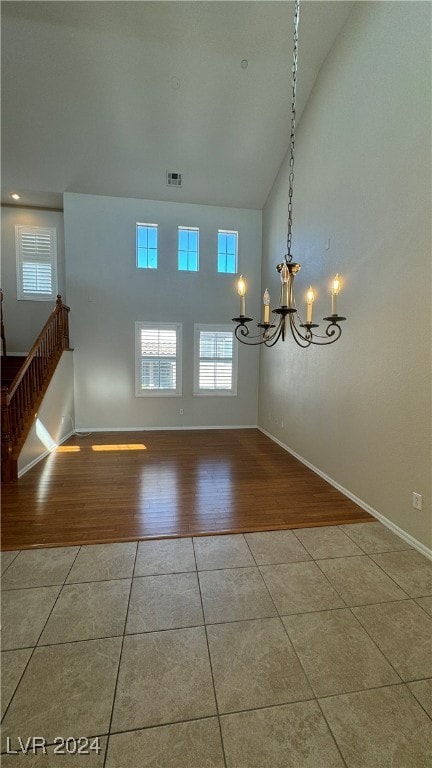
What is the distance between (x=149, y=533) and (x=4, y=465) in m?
2.16

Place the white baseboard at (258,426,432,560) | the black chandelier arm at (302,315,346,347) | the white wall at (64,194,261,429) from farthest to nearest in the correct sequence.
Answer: the white wall at (64,194,261,429) → the white baseboard at (258,426,432,560) → the black chandelier arm at (302,315,346,347)

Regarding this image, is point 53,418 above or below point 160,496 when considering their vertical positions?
above

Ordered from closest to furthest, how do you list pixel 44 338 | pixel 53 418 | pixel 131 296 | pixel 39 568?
pixel 39 568 → pixel 44 338 → pixel 53 418 → pixel 131 296

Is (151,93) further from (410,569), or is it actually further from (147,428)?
(410,569)

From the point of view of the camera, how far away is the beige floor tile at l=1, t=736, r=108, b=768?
3.68 ft

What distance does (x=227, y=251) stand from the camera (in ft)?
21.0

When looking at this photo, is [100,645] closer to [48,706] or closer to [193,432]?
[48,706]

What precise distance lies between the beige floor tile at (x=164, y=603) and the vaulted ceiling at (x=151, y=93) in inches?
229

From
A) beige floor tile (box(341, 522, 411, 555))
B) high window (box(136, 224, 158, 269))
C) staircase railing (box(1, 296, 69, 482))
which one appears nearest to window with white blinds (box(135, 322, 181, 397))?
high window (box(136, 224, 158, 269))

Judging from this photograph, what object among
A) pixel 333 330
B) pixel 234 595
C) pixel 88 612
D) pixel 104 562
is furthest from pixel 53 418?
pixel 333 330

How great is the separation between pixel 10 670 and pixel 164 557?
1.02 m

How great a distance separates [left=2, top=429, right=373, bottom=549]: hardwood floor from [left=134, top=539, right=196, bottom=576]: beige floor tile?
0.38ft

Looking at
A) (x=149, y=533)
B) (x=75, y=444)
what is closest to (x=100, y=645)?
(x=149, y=533)

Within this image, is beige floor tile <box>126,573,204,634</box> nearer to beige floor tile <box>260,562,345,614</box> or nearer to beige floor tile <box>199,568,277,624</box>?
beige floor tile <box>199,568,277,624</box>
